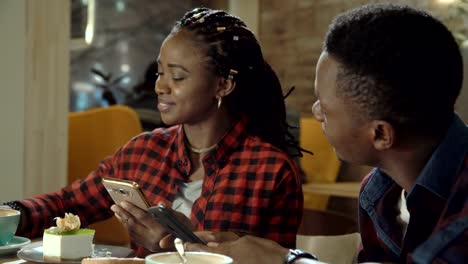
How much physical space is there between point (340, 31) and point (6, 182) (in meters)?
2.08

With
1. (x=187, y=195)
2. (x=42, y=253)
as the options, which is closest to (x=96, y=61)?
(x=187, y=195)

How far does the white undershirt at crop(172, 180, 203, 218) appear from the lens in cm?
160

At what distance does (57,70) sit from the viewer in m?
2.91

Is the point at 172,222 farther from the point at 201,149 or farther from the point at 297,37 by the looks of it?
the point at 297,37

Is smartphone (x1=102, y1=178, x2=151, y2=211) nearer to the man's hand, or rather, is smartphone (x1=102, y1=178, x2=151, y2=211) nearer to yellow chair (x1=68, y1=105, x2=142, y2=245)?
the man's hand

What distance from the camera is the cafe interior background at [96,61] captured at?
2.80 metres

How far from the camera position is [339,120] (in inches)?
43.3

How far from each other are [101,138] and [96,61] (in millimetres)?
1596

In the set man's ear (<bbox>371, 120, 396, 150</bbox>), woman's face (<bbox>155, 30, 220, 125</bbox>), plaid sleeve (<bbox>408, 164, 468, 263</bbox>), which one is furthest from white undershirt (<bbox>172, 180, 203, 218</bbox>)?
plaid sleeve (<bbox>408, 164, 468, 263</bbox>)

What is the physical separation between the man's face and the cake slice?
0.46 metres

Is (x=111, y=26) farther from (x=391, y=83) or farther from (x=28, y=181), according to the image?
(x=391, y=83)

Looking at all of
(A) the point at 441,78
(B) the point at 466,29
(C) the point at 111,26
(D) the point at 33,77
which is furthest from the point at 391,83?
(C) the point at 111,26

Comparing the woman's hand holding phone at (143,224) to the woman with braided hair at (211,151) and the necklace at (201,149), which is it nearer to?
the woman with braided hair at (211,151)

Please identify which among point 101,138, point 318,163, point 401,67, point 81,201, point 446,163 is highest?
point 401,67
